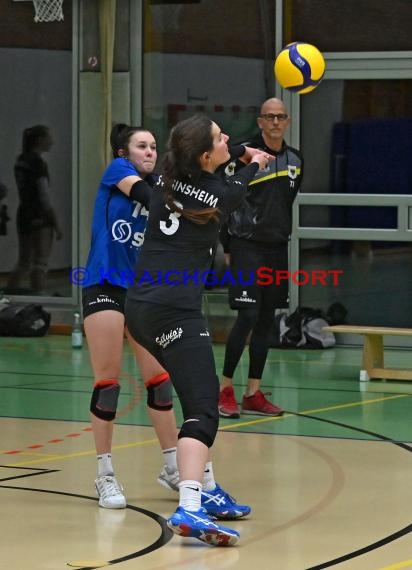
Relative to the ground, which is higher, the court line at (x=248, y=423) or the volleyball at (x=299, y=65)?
the volleyball at (x=299, y=65)

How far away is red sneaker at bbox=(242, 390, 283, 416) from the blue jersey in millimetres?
2995

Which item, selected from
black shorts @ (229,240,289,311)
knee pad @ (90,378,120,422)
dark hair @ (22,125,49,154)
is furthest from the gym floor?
dark hair @ (22,125,49,154)

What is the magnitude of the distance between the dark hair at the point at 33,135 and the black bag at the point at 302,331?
12.3 feet

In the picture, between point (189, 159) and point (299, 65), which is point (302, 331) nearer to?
point (299, 65)

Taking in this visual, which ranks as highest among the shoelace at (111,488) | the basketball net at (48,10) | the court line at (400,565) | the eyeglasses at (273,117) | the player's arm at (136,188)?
the basketball net at (48,10)

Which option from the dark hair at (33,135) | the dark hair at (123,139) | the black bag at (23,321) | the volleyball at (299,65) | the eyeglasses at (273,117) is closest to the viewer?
the dark hair at (123,139)

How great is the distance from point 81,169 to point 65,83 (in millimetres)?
1096

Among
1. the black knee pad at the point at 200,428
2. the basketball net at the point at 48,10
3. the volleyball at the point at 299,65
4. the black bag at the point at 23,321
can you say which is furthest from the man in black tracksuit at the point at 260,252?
the basketball net at the point at 48,10

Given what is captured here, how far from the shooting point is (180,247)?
236 inches

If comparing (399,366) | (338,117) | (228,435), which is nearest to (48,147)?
(338,117)

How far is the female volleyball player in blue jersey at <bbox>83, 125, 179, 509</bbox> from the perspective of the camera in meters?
6.72

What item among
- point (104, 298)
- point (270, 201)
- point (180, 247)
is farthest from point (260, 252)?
point (180, 247)

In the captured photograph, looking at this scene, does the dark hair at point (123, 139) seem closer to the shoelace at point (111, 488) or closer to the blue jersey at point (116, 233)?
the blue jersey at point (116, 233)

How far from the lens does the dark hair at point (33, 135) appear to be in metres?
15.5
